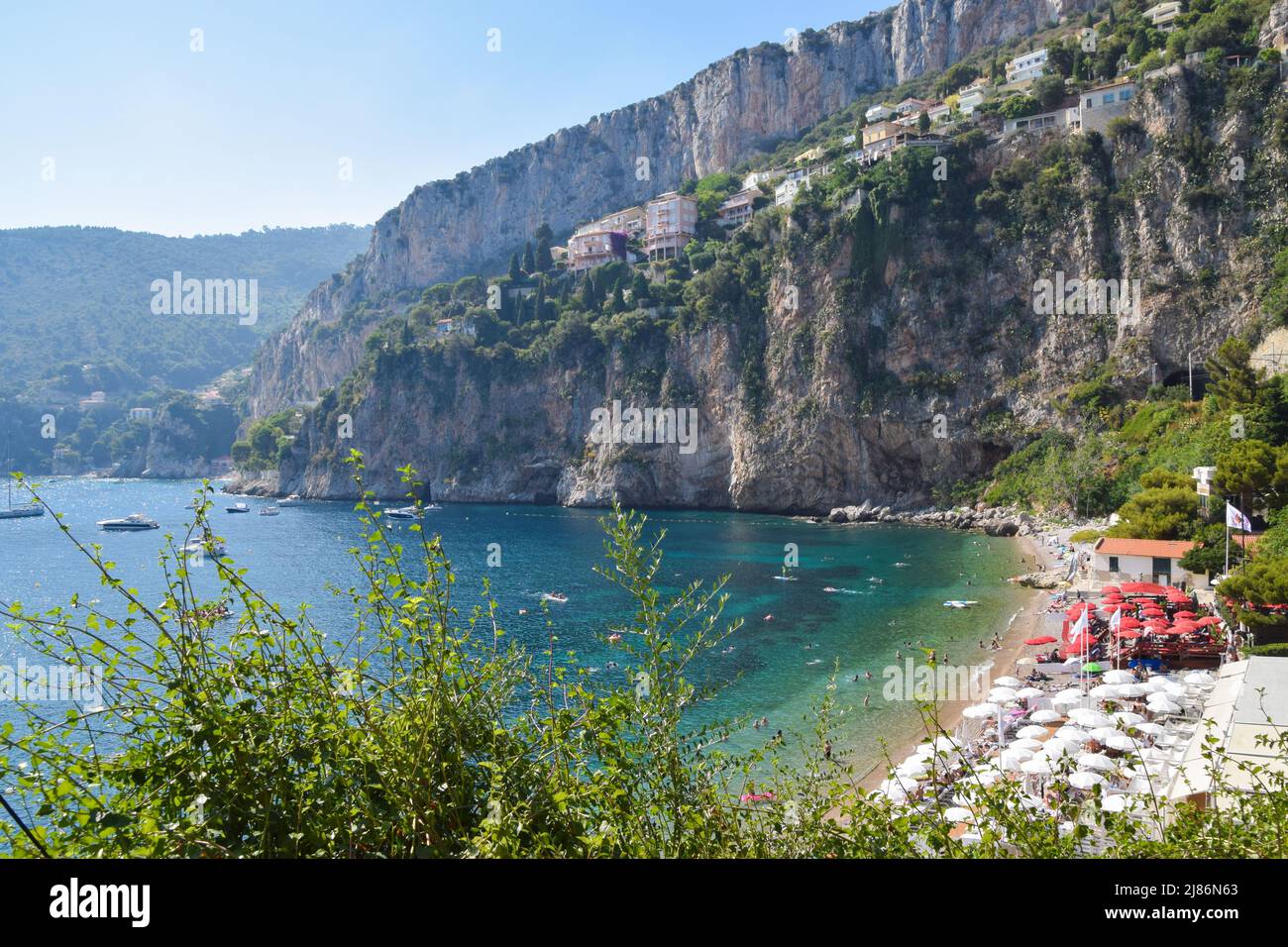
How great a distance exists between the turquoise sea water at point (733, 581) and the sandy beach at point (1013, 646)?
0.39 metres

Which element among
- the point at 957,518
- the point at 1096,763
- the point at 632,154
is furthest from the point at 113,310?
the point at 1096,763

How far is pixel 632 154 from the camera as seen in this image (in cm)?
10806

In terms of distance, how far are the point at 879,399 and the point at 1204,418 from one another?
21038 millimetres

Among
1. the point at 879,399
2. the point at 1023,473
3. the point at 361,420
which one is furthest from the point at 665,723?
the point at 361,420

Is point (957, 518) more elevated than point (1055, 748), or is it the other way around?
point (957, 518)

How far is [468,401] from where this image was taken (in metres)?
77.9

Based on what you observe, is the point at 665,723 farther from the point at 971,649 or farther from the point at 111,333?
the point at 111,333

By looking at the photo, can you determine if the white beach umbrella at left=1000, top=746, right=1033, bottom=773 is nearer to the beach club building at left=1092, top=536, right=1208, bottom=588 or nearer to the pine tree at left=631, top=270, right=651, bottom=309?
the beach club building at left=1092, top=536, right=1208, bottom=588

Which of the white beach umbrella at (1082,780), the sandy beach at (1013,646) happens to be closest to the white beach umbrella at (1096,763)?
the white beach umbrella at (1082,780)

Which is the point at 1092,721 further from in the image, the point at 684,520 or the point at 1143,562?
the point at 684,520

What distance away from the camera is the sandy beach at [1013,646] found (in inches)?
695

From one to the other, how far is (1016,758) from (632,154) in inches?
4151

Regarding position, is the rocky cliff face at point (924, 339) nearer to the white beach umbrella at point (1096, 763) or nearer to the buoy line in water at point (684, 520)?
the buoy line in water at point (684, 520)

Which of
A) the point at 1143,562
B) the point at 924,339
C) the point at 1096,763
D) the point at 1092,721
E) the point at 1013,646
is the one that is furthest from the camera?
the point at 924,339
